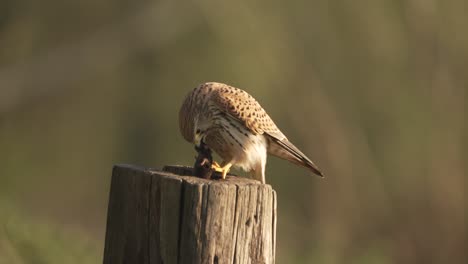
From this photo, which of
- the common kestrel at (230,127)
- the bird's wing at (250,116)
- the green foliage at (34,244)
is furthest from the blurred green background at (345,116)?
the bird's wing at (250,116)

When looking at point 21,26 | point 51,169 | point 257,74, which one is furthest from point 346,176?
point 51,169

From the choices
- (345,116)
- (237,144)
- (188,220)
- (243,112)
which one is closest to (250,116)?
(243,112)

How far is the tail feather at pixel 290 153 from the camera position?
4844mm

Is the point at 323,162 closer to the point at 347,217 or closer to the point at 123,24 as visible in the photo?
the point at 347,217

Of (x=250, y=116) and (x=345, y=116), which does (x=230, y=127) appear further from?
(x=345, y=116)

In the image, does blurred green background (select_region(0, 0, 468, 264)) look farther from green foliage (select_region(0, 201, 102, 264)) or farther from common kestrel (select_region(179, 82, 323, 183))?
common kestrel (select_region(179, 82, 323, 183))

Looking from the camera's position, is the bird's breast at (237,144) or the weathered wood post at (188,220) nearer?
the weathered wood post at (188,220)

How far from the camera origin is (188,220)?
3.10 m

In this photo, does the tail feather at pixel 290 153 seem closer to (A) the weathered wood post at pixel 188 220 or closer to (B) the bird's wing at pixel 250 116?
(B) the bird's wing at pixel 250 116

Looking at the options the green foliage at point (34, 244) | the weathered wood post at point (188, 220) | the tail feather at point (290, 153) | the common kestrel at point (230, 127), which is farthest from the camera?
the green foliage at point (34, 244)

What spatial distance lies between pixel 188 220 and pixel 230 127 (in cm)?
218

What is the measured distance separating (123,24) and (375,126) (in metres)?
5.30

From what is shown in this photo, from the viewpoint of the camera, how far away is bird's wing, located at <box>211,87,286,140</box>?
516 cm

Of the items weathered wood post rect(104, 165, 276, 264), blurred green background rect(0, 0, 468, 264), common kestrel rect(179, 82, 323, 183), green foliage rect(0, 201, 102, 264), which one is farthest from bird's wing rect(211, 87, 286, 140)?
blurred green background rect(0, 0, 468, 264)
